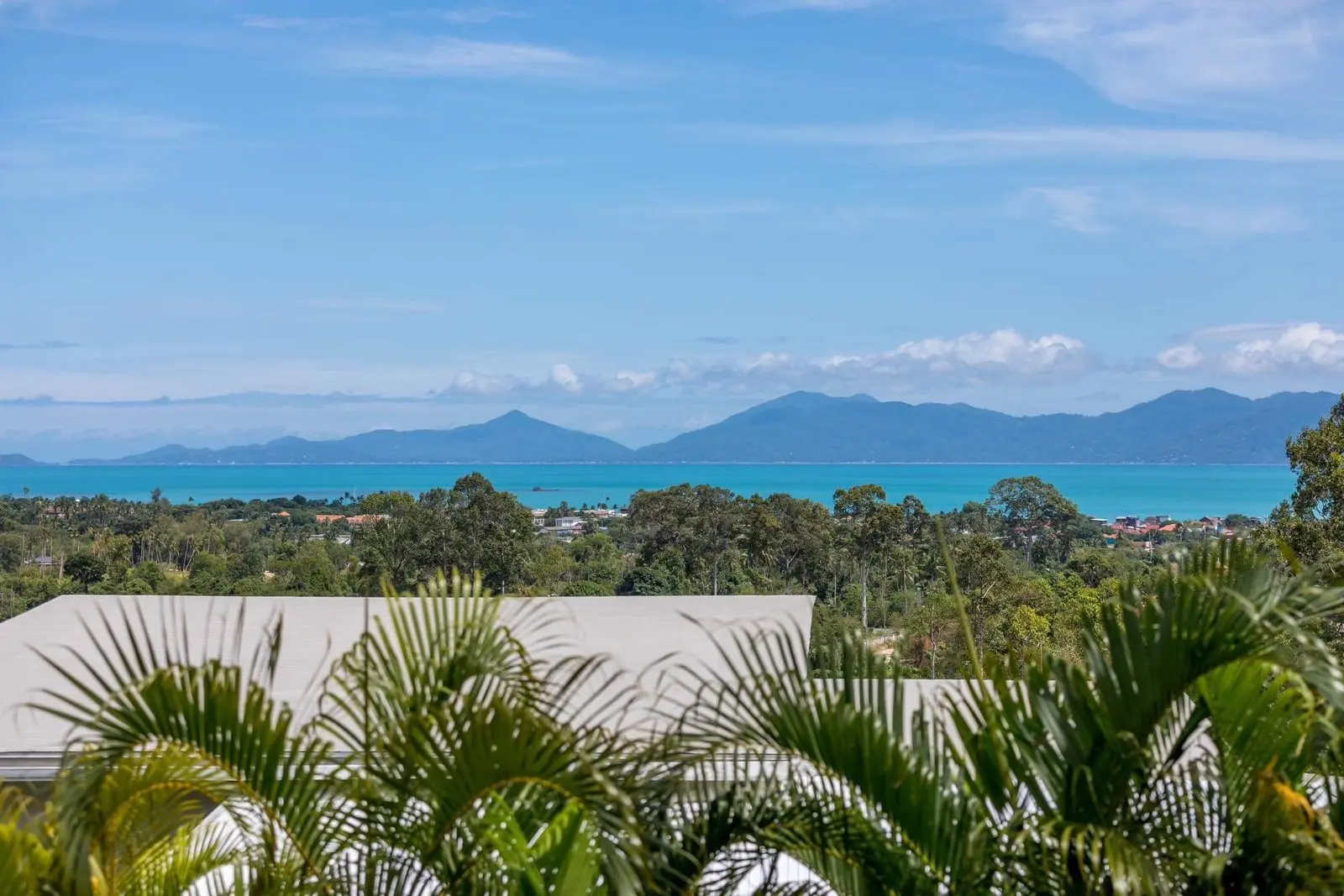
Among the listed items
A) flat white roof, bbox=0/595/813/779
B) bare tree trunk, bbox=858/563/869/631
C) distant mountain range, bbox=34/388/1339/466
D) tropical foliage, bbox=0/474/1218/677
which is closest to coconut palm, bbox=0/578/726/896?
flat white roof, bbox=0/595/813/779

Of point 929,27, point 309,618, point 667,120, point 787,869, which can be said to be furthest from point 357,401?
point 787,869

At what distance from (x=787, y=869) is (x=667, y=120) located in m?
41.0

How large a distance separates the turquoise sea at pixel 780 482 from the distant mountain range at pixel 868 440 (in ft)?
3.66

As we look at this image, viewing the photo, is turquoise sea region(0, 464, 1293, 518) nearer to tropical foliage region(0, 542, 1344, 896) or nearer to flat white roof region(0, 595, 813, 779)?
flat white roof region(0, 595, 813, 779)

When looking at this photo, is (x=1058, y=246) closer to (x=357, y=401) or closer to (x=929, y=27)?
(x=357, y=401)

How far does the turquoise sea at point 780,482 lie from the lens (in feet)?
169

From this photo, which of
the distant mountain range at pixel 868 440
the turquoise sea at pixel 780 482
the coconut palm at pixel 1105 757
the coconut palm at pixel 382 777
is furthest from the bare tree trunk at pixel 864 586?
the distant mountain range at pixel 868 440

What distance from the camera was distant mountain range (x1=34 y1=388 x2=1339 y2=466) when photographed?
62.2m

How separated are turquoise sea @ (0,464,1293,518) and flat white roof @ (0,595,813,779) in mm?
35002

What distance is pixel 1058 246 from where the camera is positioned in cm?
7106

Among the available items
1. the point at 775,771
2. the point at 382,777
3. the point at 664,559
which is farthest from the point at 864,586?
the point at 382,777

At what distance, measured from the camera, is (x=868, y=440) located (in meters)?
76.4

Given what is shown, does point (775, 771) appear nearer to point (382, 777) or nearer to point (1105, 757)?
point (1105, 757)

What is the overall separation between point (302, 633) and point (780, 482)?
5897 cm
